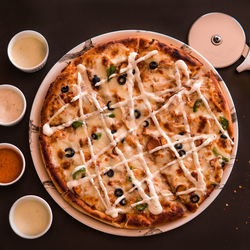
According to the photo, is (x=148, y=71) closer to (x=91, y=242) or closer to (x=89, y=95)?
(x=89, y=95)

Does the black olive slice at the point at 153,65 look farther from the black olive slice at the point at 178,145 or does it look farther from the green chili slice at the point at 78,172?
the green chili slice at the point at 78,172

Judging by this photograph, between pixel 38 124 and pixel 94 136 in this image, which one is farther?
pixel 38 124

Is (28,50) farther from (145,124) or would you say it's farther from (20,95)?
(145,124)

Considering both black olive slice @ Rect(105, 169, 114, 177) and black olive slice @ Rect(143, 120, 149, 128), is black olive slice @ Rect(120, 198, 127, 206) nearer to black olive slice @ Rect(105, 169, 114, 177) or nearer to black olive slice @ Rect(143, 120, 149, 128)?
black olive slice @ Rect(105, 169, 114, 177)

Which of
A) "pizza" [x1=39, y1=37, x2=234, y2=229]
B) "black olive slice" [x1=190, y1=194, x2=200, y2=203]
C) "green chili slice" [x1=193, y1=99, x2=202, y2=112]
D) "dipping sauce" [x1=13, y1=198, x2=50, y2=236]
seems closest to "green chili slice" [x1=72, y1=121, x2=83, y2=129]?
"pizza" [x1=39, y1=37, x2=234, y2=229]

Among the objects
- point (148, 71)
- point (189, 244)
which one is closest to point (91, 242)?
point (189, 244)

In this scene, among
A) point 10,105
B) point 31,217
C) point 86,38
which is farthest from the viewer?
point 86,38

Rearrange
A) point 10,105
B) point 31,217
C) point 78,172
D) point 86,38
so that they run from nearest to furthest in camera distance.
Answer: point 78,172, point 31,217, point 10,105, point 86,38

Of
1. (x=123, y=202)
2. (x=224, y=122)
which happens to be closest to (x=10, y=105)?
(x=123, y=202)
